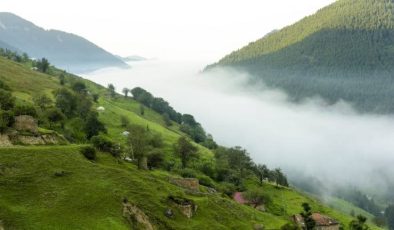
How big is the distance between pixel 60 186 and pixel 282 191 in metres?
110

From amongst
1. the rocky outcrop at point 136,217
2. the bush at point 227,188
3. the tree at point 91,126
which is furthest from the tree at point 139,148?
the rocky outcrop at point 136,217

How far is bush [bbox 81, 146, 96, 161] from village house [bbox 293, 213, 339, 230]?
61581 millimetres

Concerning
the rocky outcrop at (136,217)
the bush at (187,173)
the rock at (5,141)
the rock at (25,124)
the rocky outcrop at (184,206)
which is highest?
the rock at (25,124)

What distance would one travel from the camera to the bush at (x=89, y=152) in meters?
88.8

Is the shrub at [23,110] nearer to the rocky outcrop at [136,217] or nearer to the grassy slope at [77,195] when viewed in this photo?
the grassy slope at [77,195]

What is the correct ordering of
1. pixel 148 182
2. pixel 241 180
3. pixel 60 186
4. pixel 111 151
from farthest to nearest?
1. pixel 241 180
2. pixel 111 151
3. pixel 148 182
4. pixel 60 186

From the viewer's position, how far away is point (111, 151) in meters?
106

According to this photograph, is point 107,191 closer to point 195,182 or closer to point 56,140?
point 56,140

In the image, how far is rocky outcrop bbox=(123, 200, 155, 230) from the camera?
243ft

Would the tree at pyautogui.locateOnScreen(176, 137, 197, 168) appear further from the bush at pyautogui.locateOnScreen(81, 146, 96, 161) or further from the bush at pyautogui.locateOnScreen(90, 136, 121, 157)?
the bush at pyautogui.locateOnScreen(81, 146, 96, 161)

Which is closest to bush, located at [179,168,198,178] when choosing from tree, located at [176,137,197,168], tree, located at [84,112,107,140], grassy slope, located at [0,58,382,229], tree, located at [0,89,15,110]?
tree, located at [176,137,197,168]

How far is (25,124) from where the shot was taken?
314 ft

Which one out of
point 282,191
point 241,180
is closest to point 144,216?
point 241,180

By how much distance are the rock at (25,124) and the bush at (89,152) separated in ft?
38.8
